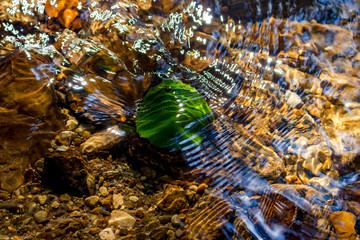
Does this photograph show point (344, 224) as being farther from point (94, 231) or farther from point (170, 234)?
point (94, 231)

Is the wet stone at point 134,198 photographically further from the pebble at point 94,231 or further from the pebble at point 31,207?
the pebble at point 31,207

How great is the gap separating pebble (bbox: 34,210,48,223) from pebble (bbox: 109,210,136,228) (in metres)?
0.51

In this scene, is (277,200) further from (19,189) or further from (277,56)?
(277,56)

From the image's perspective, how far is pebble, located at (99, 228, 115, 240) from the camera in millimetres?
1531

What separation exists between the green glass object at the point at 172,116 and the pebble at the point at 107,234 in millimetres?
981

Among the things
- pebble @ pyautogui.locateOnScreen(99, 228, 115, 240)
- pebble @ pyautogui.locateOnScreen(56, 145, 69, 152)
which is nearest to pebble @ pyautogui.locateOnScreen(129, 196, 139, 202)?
pebble @ pyautogui.locateOnScreen(99, 228, 115, 240)

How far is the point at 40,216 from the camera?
1.54 m

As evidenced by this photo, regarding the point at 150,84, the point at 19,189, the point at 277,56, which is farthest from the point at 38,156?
the point at 277,56

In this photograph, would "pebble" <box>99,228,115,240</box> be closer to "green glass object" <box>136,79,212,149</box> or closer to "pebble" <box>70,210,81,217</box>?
"pebble" <box>70,210,81,217</box>

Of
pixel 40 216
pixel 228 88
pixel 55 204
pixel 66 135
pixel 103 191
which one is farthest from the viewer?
pixel 228 88

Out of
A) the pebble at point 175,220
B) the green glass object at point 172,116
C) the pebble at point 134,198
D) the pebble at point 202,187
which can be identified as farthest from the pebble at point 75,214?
the pebble at point 202,187

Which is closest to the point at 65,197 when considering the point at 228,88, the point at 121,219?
the point at 121,219

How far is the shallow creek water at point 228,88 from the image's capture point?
1915mm

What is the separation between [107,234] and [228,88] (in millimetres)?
2769
